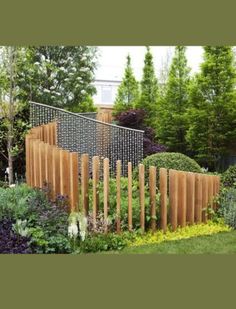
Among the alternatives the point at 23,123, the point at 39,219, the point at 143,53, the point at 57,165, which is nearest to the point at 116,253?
the point at 39,219

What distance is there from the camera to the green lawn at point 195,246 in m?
6.87

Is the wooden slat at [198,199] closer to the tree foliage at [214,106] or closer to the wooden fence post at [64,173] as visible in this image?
the wooden fence post at [64,173]

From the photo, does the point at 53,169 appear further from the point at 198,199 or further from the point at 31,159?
the point at 198,199

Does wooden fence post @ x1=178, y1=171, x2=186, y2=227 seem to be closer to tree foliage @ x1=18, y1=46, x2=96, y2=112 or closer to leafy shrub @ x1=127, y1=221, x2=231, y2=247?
leafy shrub @ x1=127, y1=221, x2=231, y2=247

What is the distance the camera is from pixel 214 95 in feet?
45.9

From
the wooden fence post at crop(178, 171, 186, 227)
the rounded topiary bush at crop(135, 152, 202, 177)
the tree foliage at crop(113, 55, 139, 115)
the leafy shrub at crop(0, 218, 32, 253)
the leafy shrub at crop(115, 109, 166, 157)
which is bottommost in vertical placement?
the leafy shrub at crop(0, 218, 32, 253)

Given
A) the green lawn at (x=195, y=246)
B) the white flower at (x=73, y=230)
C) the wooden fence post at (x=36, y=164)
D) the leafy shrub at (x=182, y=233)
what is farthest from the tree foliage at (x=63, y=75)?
the green lawn at (x=195, y=246)

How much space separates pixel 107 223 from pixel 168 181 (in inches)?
59.3

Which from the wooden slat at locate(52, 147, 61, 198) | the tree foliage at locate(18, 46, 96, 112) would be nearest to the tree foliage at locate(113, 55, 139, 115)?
the tree foliage at locate(18, 46, 96, 112)

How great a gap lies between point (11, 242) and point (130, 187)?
70.1 inches

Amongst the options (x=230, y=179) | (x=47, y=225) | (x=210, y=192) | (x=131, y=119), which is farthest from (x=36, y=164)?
(x=131, y=119)

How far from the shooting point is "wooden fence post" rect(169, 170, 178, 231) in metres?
7.85

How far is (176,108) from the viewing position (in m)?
15.1

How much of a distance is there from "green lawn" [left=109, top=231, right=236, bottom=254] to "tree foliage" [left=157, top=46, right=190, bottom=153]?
7.67 metres
